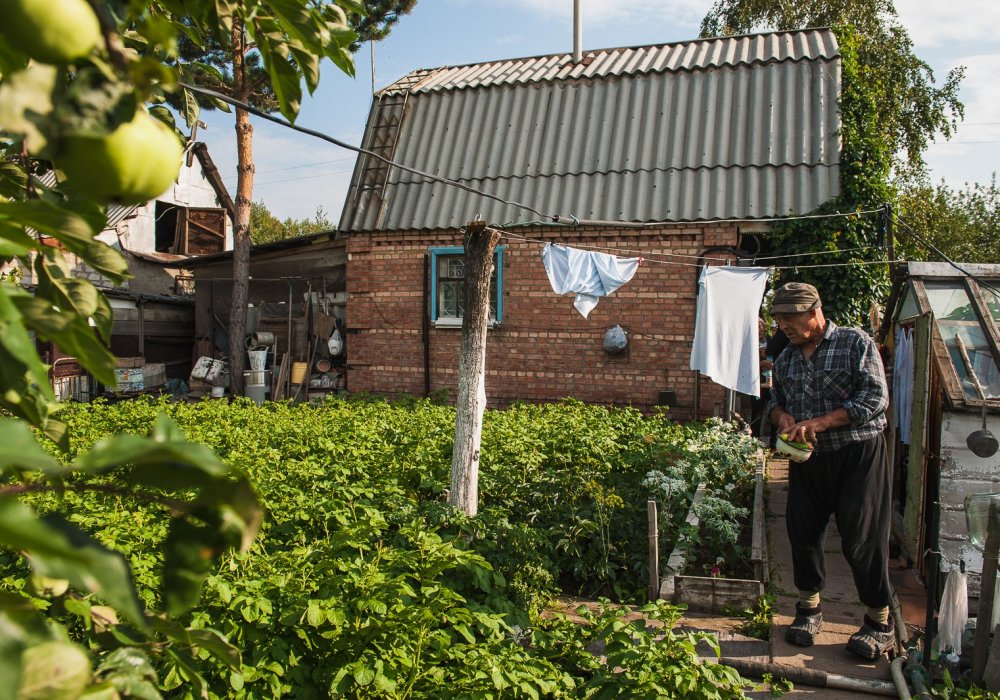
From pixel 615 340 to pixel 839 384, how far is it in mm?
6826

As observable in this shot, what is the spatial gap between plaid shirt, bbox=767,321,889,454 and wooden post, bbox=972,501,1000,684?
73 centimetres

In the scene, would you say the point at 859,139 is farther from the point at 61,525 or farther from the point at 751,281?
the point at 61,525

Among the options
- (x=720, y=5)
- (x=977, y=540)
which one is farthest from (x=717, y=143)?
(x=720, y=5)

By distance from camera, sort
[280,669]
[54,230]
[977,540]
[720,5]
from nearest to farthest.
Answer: [54,230]
[280,669]
[977,540]
[720,5]

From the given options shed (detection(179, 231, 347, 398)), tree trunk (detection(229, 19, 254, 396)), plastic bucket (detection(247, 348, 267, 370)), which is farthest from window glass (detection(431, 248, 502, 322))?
tree trunk (detection(229, 19, 254, 396))

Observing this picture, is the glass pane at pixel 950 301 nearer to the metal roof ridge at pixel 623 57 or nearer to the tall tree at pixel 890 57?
the metal roof ridge at pixel 623 57

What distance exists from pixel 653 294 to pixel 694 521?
577 cm

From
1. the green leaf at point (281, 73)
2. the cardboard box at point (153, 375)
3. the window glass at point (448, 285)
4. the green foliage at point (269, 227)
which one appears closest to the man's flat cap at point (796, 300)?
the green leaf at point (281, 73)

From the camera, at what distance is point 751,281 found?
909cm

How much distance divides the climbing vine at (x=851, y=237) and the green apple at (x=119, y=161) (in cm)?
1032

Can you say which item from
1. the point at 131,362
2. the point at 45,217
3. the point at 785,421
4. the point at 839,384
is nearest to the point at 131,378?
the point at 131,362

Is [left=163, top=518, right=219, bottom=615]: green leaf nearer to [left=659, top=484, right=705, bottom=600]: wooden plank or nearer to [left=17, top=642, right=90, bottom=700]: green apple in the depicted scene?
[left=17, top=642, right=90, bottom=700]: green apple

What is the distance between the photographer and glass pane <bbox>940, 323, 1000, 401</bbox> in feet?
18.0

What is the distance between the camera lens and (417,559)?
367 cm
